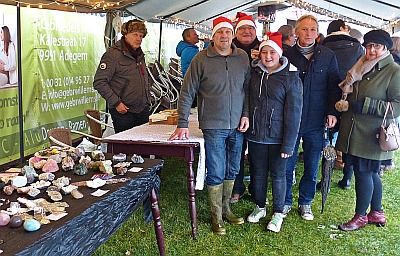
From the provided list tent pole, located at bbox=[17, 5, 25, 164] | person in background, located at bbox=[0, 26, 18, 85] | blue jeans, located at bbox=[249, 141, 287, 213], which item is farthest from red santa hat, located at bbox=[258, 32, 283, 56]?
A: person in background, located at bbox=[0, 26, 18, 85]

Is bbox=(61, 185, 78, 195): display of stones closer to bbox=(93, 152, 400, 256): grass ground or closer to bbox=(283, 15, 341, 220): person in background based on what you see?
bbox=(93, 152, 400, 256): grass ground

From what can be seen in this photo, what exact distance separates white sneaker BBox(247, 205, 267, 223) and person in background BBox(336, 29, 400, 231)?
55 centimetres

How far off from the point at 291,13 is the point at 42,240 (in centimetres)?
1259

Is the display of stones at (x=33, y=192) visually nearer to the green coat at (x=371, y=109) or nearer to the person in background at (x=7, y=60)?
the green coat at (x=371, y=109)

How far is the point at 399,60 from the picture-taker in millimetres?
4355

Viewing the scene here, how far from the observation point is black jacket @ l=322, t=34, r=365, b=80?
371 centimetres

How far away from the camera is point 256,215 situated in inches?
128

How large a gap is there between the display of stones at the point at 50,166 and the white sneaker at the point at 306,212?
1928 mm

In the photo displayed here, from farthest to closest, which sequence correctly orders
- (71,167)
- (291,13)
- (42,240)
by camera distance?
(291,13), (71,167), (42,240)

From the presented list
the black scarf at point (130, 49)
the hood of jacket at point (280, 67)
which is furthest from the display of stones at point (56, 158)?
the black scarf at point (130, 49)

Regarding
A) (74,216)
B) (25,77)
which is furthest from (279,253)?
(25,77)

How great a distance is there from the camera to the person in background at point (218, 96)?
281 cm

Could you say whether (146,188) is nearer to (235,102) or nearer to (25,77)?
(235,102)

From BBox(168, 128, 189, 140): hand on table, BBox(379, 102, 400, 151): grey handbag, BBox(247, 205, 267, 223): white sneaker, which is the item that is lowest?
BBox(247, 205, 267, 223): white sneaker
